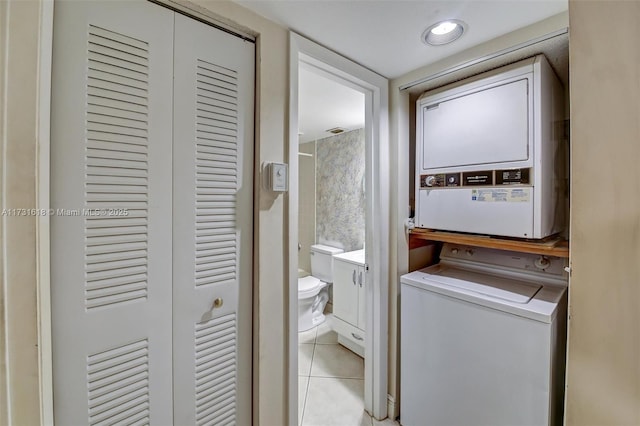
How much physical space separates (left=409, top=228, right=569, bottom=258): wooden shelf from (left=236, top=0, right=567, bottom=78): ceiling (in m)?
0.94

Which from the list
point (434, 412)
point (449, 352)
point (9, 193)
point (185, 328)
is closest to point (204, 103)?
point (9, 193)

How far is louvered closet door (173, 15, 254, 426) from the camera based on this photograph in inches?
36.8

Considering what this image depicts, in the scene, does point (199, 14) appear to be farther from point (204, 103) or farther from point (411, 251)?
point (411, 251)

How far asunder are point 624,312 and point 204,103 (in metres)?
1.16

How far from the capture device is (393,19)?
1063 mm

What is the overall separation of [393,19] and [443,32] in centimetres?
27


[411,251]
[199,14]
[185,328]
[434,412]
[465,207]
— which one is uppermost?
[199,14]

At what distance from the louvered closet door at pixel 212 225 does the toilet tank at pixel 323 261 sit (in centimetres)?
188

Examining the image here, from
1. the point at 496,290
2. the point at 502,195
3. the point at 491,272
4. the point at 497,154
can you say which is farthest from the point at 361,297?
the point at 497,154

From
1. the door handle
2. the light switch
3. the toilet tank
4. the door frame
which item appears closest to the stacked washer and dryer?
the door frame

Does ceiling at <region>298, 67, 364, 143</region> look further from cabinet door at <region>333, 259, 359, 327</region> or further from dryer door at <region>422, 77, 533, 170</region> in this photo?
cabinet door at <region>333, 259, 359, 327</region>

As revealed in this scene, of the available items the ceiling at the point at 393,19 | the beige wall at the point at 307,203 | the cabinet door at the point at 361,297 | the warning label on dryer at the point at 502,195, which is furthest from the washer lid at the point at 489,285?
the beige wall at the point at 307,203

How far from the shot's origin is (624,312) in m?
0.29

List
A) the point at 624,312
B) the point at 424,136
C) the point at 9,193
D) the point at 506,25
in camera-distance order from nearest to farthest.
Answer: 1. the point at 624,312
2. the point at 9,193
3. the point at 506,25
4. the point at 424,136
